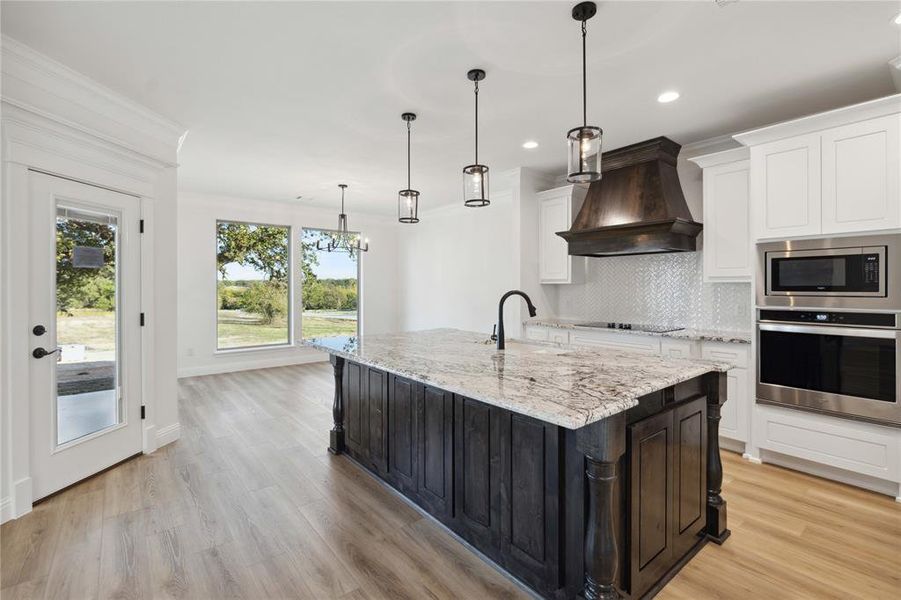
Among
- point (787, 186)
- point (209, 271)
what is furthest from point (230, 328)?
point (787, 186)

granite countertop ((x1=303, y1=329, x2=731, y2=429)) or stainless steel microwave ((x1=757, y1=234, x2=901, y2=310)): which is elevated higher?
stainless steel microwave ((x1=757, y1=234, x2=901, y2=310))

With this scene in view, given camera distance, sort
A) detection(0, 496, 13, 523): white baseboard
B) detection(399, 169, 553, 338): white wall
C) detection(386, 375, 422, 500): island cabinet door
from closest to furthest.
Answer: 1. detection(0, 496, 13, 523): white baseboard
2. detection(386, 375, 422, 500): island cabinet door
3. detection(399, 169, 553, 338): white wall

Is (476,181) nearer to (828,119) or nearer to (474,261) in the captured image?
(828,119)

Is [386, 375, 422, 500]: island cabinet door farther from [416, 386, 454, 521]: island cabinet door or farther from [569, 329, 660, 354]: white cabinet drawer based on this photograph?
[569, 329, 660, 354]: white cabinet drawer

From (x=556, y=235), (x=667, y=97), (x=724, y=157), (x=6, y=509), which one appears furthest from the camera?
(x=556, y=235)

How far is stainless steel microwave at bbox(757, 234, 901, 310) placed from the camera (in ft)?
8.91

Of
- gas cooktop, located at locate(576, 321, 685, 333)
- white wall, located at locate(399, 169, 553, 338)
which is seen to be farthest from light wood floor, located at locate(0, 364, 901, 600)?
white wall, located at locate(399, 169, 553, 338)

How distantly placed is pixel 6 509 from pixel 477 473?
9.03ft

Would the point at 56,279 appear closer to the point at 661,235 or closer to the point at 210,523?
the point at 210,523

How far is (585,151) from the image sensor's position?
2.08 m

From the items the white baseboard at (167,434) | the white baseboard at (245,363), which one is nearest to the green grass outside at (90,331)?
the white baseboard at (167,434)

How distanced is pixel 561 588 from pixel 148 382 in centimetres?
341

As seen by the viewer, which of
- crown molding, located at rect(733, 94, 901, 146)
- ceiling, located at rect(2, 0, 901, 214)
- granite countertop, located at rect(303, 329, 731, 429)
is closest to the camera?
granite countertop, located at rect(303, 329, 731, 429)

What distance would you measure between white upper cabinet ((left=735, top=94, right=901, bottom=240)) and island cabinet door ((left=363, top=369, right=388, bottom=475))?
3.04 meters
